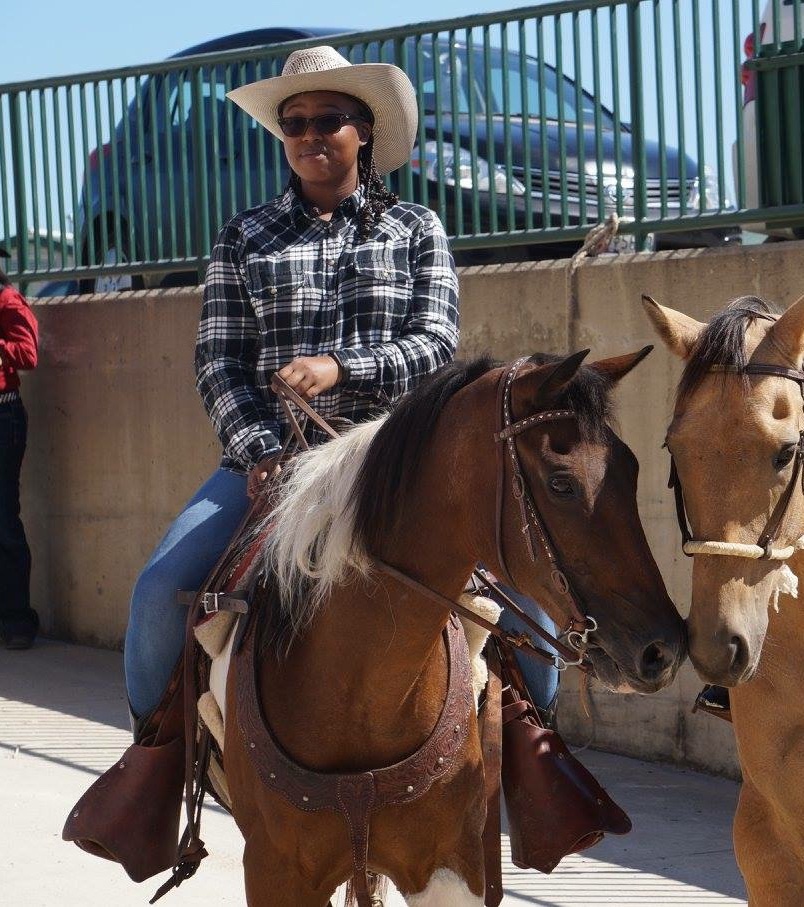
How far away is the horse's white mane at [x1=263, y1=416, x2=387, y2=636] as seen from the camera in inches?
121

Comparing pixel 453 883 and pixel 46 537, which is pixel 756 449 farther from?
pixel 46 537

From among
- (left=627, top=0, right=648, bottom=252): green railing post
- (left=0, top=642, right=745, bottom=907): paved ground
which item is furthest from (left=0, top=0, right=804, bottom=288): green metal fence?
(left=0, top=642, right=745, bottom=907): paved ground

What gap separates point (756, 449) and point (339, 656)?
1015mm

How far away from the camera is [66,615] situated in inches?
349

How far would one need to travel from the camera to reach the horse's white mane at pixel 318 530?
3.08 meters

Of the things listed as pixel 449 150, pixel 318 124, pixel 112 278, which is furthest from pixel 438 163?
pixel 318 124

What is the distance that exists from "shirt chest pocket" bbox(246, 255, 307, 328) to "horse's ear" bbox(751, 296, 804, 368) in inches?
50.4

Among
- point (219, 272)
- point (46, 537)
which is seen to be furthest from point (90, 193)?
point (219, 272)

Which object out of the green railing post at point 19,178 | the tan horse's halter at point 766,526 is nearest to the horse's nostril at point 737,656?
the tan horse's halter at point 766,526

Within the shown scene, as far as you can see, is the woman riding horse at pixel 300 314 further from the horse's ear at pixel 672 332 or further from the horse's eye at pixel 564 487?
the horse's eye at pixel 564 487

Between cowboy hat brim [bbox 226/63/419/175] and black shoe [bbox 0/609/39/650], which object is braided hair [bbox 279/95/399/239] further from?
black shoe [bbox 0/609/39/650]

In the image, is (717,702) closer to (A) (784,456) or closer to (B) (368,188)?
(A) (784,456)

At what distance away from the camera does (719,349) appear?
323 cm

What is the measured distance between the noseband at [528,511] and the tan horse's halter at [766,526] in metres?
0.45
